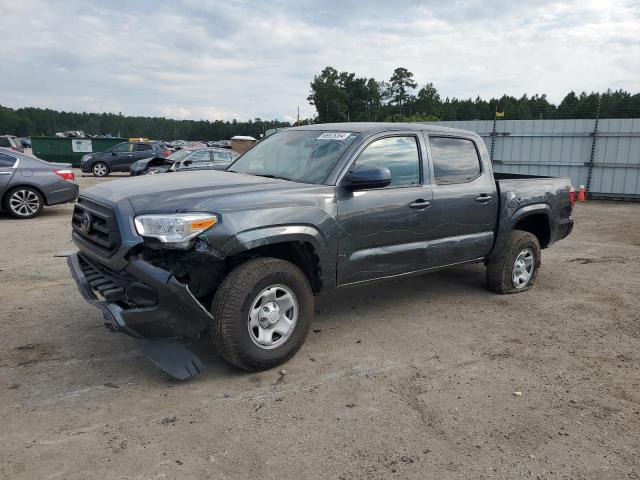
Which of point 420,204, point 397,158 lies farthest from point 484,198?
point 397,158

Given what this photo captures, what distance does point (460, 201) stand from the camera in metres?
4.98

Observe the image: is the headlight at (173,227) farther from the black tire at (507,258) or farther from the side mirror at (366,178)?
the black tire at (507,258)

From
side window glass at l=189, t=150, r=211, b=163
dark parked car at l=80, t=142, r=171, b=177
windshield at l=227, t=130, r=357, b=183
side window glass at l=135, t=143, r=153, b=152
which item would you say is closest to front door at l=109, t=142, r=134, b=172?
dark parked car at l=80, t=142, r=171, b=177

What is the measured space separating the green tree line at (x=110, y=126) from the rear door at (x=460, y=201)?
97.9 m

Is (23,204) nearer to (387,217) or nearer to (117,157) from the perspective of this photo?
(387,217)

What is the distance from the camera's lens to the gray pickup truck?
3.35 metres

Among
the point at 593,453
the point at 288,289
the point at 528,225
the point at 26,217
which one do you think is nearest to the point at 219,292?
the point at 288,289

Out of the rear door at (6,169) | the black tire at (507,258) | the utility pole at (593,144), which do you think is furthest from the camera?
the utility pole at (593,144)

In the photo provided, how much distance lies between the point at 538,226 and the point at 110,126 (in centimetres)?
14725

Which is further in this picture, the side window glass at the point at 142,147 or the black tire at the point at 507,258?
the side window glass at the point at 142,147

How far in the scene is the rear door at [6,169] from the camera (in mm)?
9828

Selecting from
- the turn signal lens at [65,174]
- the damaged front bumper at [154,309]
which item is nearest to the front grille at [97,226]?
the damaged front bumper at [154,309]

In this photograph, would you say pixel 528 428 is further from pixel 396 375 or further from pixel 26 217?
pixel 26 217

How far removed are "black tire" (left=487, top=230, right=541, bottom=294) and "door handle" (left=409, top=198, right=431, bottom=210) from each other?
1428 millimetres
